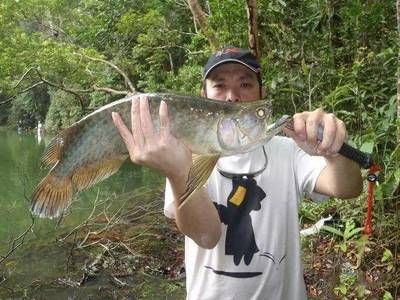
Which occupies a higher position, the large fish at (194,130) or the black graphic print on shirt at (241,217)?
the large fish at (194,130)

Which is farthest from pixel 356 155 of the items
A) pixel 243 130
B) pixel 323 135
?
pixel 243 130

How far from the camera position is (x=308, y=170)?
7.45 feet

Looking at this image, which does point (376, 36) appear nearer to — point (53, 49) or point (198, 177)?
point (198, 177)

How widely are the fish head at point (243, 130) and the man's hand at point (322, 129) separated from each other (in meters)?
0.11

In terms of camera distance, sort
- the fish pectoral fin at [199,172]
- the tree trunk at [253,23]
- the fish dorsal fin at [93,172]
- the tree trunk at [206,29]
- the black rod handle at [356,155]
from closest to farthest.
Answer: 1. the fish pectoral fin at [199,172]
2. the black rod handle at [356,155]
3. the fish dorsal fin at [93,172]
4. the tree trunk at [253,23]
5. the tree trunk at [206,29]

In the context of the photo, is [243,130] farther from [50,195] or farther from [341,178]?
[50,195]

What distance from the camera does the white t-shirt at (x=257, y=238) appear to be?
212cm

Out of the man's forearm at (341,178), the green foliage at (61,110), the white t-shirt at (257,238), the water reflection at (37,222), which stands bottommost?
the green foliage at (61,110)

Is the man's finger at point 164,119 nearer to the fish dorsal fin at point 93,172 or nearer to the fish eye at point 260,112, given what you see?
the fish dorsal fin at point 93,172

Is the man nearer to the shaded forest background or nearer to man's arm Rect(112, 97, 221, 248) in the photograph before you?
Answer: man's arm Rect(112, 97, 221, 248)

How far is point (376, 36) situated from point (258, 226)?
505 centimetres

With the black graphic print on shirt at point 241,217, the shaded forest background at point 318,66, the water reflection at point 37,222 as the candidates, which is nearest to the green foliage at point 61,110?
the water reflection at point 37,222

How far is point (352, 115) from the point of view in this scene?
537 centimetres

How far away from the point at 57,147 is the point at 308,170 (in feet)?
3.74
